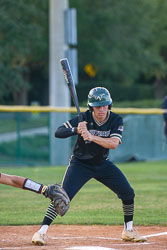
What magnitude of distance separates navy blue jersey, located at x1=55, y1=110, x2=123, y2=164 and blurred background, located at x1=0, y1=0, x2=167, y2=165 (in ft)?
36.2

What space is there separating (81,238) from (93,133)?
133 centimetres

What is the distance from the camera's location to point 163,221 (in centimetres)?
858

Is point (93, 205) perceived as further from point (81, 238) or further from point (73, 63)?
point (73, 63)

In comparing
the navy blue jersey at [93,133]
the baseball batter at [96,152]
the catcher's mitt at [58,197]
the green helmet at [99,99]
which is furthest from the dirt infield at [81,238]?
the green helmet at [99,99]

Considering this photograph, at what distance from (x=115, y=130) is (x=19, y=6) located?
20470mm

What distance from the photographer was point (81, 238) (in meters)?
7.16

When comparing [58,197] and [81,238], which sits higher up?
[58,197]

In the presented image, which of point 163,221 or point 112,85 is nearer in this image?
point 163,221

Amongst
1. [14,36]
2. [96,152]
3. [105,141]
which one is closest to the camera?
[105,141]

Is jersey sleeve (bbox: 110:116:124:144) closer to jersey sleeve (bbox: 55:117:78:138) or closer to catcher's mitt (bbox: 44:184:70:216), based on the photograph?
jersey sleeve (bbox: 55:117:78:138)

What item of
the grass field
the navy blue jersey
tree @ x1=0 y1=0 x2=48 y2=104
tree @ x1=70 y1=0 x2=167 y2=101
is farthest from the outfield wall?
tree @ x1=70 y1=0 x2=167 y2=101

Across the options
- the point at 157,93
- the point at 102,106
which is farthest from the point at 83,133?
the point at 157,93

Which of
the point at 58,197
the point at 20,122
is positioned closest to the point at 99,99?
the point at 58,197

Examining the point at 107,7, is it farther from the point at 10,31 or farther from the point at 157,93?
the point at 157,93
